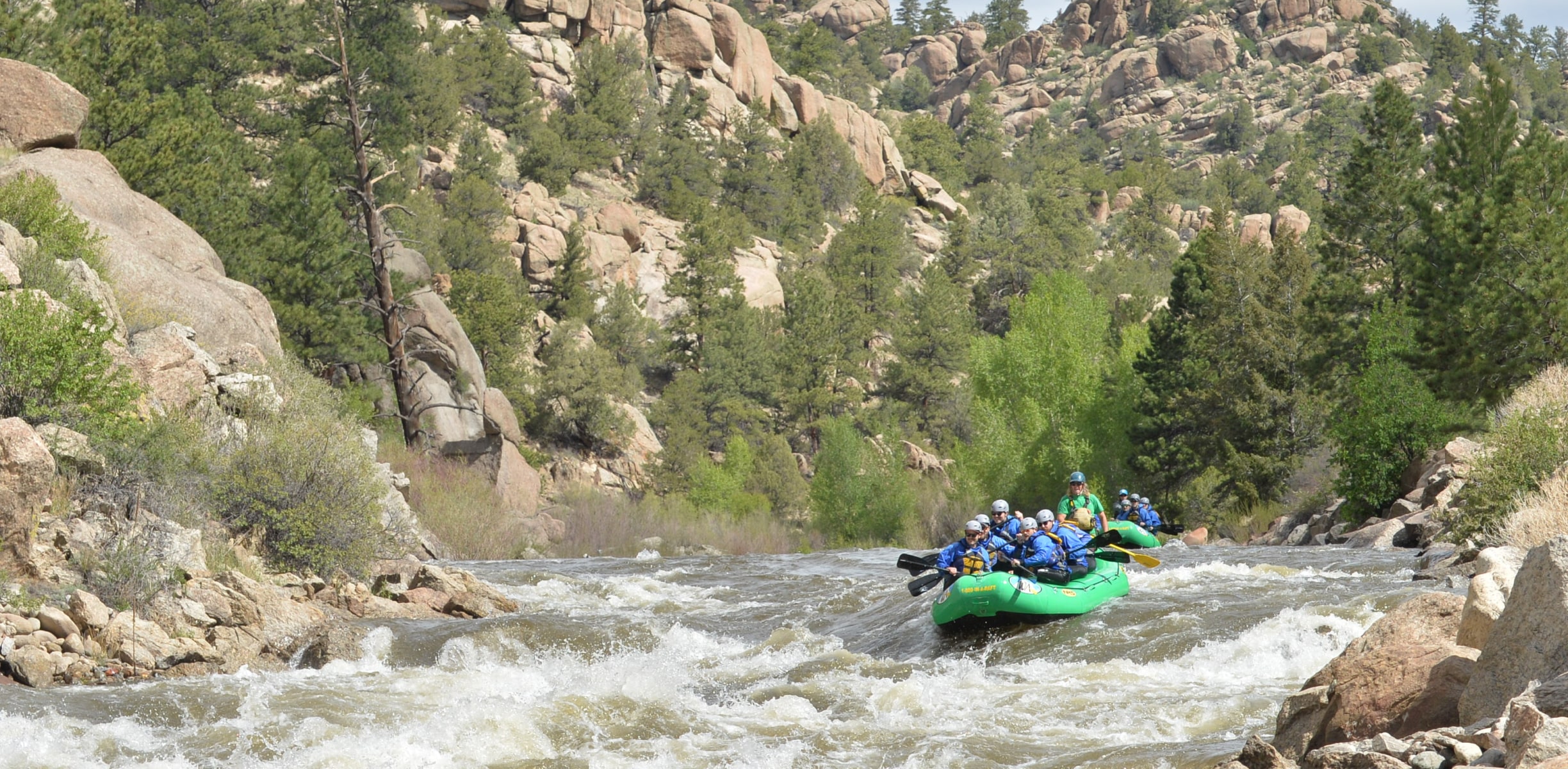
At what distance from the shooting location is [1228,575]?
17234 mm

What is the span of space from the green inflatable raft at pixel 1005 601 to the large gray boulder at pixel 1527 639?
6.64 m

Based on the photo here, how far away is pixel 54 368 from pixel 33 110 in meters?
11.3

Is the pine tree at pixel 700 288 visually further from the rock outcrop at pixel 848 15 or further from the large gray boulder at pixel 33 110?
the rock outcrop at pixel 848 15

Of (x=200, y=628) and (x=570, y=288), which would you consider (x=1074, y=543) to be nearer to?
(x=200, y=628)

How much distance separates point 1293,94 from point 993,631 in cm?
11703

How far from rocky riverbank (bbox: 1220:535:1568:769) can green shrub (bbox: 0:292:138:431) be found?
440 inches

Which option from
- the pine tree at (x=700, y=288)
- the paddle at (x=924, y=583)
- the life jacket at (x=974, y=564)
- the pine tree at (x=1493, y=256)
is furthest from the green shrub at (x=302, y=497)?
the pine tree at (x=700, y=288)

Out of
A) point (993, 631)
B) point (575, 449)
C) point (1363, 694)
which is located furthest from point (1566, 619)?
point (575, 449)

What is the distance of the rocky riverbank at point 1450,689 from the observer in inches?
225

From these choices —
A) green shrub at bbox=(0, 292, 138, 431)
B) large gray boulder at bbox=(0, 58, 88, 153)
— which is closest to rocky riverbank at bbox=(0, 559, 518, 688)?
green shrub at bbox=(0, 292, 138, 431)

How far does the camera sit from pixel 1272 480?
3294 cm

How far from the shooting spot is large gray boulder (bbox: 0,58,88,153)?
69.0 feet

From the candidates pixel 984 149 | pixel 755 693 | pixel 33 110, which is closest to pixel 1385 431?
pixel 755 693

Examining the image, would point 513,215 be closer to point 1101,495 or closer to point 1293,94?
point 1101,495
